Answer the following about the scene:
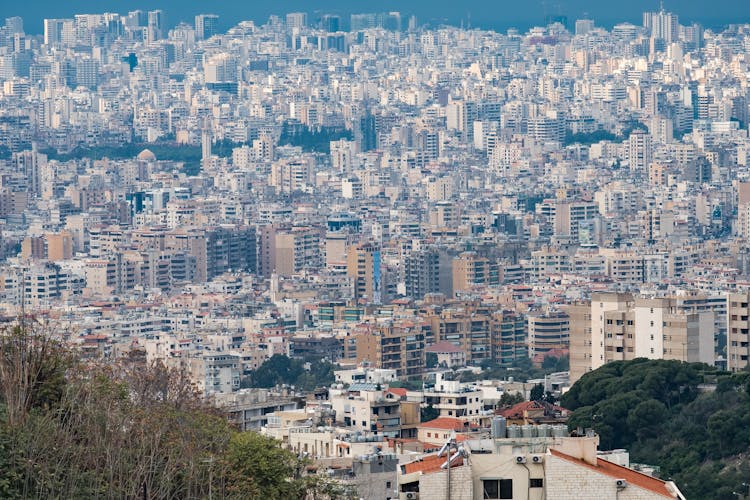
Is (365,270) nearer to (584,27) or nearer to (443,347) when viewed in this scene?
(443,347)

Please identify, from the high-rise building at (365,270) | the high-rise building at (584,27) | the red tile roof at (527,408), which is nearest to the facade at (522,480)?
the red tile roof at (527,408)

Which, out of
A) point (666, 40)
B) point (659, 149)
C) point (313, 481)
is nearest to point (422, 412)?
point (313, 481)

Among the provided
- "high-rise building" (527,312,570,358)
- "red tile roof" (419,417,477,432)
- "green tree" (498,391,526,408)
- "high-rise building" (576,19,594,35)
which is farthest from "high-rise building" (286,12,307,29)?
"red tile roof" (419,417,477,432)

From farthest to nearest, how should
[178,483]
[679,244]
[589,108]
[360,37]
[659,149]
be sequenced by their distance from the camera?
[360,37]
[589,108]
[659,149]
[679,244]
[178,483]

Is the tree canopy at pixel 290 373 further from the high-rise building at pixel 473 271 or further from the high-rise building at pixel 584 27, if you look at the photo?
the high-rise building at pixel 584 27

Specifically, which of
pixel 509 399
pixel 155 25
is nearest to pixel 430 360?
pixel 509 399

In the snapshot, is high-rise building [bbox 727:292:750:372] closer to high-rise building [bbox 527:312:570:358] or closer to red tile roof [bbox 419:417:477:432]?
red tile roof [bbox 419:417:477:432]

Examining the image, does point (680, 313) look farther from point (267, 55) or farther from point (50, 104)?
point (267, 55)
